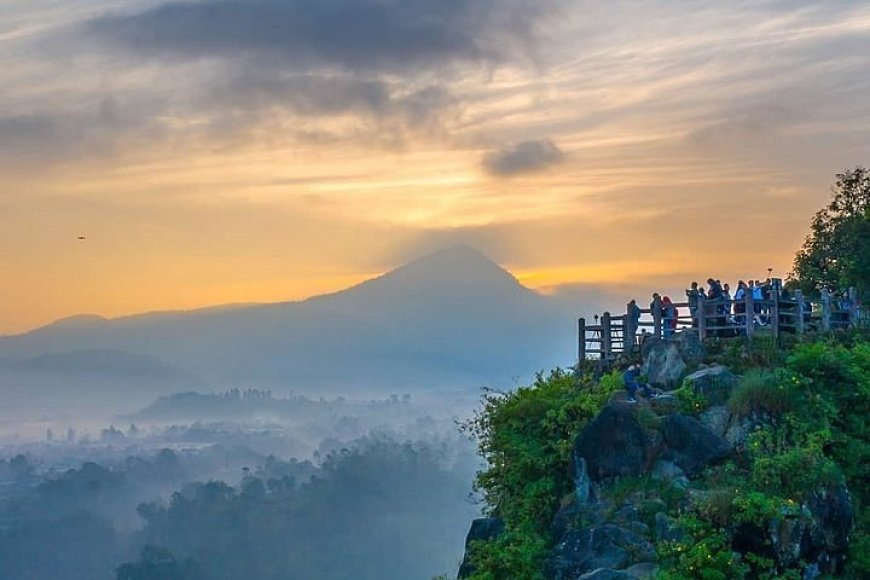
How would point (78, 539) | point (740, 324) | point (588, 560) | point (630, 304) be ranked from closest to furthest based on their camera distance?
1. point (588, 560)
2. point (740, 324)
3. point (630, 304)
4. point (78, 539)

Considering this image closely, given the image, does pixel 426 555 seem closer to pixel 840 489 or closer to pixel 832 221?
pixel 832 221

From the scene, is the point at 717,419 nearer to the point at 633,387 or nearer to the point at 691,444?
the point at 691,444

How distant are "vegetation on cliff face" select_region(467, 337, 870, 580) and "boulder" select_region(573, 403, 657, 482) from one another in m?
0.46

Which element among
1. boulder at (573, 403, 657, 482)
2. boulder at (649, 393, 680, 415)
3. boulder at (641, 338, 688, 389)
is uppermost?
boulder at (641, 338, 688, 389)

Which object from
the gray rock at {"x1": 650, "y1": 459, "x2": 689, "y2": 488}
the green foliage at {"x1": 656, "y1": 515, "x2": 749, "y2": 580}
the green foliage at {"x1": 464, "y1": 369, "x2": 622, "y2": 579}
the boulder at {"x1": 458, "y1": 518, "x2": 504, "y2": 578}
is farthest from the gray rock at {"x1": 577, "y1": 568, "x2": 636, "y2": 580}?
the boulder at {"x1": 458, "y1": 518, "x2": 504, "y2": 578}

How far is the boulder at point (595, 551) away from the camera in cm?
2795

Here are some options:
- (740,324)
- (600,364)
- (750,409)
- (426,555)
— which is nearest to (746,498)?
(750,409)

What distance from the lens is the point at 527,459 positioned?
3231 centimetres

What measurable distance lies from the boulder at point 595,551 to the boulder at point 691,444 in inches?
91.6

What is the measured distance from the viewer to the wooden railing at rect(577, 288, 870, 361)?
3438 cm

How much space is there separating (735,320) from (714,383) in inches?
165

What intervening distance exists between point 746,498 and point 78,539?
153610mm

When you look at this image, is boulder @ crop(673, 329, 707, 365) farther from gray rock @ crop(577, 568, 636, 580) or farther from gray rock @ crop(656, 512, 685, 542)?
gray rock @ crop(577, 568, 636, 580)

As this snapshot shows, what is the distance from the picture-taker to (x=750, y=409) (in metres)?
30.0
